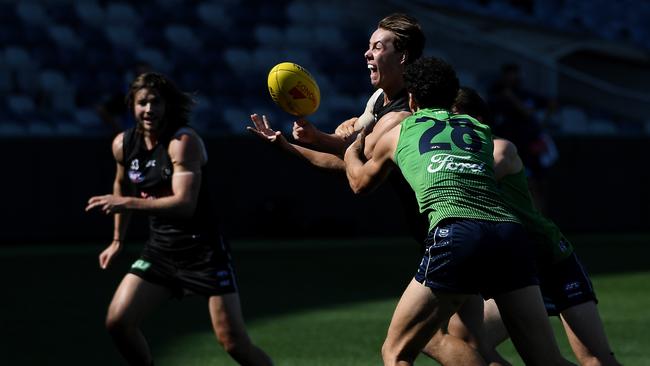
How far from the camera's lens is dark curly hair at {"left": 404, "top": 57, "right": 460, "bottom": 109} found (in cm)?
639

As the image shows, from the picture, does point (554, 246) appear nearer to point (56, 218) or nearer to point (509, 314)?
point (509, 314)

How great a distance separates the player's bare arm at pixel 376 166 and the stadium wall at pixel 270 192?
35.5 ft

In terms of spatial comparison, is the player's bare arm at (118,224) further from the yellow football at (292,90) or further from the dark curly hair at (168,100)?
the yellow football at (292,90)

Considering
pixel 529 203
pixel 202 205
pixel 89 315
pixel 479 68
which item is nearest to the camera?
pixel 529 203

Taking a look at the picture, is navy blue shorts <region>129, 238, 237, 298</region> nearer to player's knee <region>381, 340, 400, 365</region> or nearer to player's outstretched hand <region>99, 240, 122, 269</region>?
player's outstretched hand <region>99, 240, 122, 269</region>

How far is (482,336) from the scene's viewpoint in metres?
7.38

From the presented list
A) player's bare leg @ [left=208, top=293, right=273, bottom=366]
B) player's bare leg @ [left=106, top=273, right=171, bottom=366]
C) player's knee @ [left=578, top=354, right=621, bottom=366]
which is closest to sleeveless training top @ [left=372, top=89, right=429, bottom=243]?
player's knee @ [left=578, top=354, right=621, bottom=366]

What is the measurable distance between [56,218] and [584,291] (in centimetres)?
1146

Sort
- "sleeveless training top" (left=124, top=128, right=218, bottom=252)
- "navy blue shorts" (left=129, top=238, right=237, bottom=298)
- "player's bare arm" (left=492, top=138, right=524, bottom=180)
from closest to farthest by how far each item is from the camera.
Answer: "player's bare arm" (left=492, top=138, right=524, bottom=180) → "navy blue shorts" (left=129, top=238, right=237, bottom=298) → "sleeveless training top" (left=124, top=128, right=218, bottom=252)

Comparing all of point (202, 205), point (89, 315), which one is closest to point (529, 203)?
point (202, 205)

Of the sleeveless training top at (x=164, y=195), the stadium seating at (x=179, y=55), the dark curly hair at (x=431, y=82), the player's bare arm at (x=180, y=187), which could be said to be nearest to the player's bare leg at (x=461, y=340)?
the dark curly hair at (x=431, y=82)

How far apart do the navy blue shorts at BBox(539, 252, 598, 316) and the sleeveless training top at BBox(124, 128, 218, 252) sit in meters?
2.06

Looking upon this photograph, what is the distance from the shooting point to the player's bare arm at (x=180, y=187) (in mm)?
7739

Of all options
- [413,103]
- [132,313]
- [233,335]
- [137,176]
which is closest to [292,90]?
[413,103]
